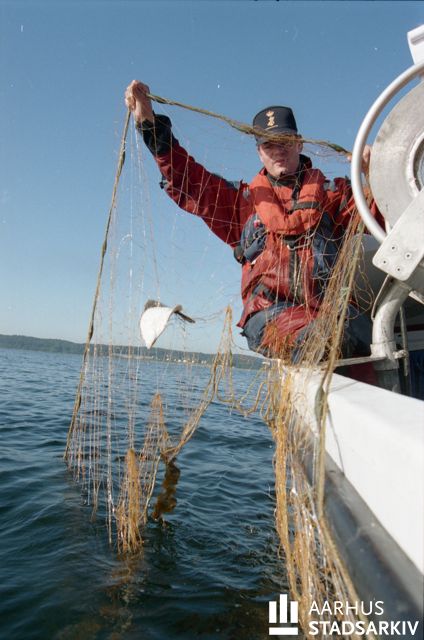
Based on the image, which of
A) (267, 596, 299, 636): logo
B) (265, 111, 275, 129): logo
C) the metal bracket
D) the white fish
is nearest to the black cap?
(265, 111, 275, 129): logo

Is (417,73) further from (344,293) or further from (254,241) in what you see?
(254,241)

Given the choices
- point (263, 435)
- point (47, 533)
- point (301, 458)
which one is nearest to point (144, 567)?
point (47, 533)

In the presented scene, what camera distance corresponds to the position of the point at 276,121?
3.79m

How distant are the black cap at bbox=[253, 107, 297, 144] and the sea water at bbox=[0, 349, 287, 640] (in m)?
2.62

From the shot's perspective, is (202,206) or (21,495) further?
(21,495)

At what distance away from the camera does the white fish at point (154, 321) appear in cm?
285

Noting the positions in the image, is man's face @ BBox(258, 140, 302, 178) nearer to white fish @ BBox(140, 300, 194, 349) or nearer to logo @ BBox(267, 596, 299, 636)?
white fish @ BBox(140, 300, 194, 349)

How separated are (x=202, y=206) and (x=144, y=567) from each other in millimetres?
3204

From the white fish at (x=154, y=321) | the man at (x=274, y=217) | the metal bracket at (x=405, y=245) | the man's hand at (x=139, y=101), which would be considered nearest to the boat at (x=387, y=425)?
the metal bracket at (x=405, y=245)

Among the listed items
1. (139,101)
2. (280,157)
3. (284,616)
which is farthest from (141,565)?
(139,101)

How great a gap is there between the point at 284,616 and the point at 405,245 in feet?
9.05

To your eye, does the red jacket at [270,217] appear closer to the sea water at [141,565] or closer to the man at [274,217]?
the man at [274,217]

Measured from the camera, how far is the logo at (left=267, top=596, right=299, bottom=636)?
2857 mm

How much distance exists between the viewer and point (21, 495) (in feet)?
16.3
